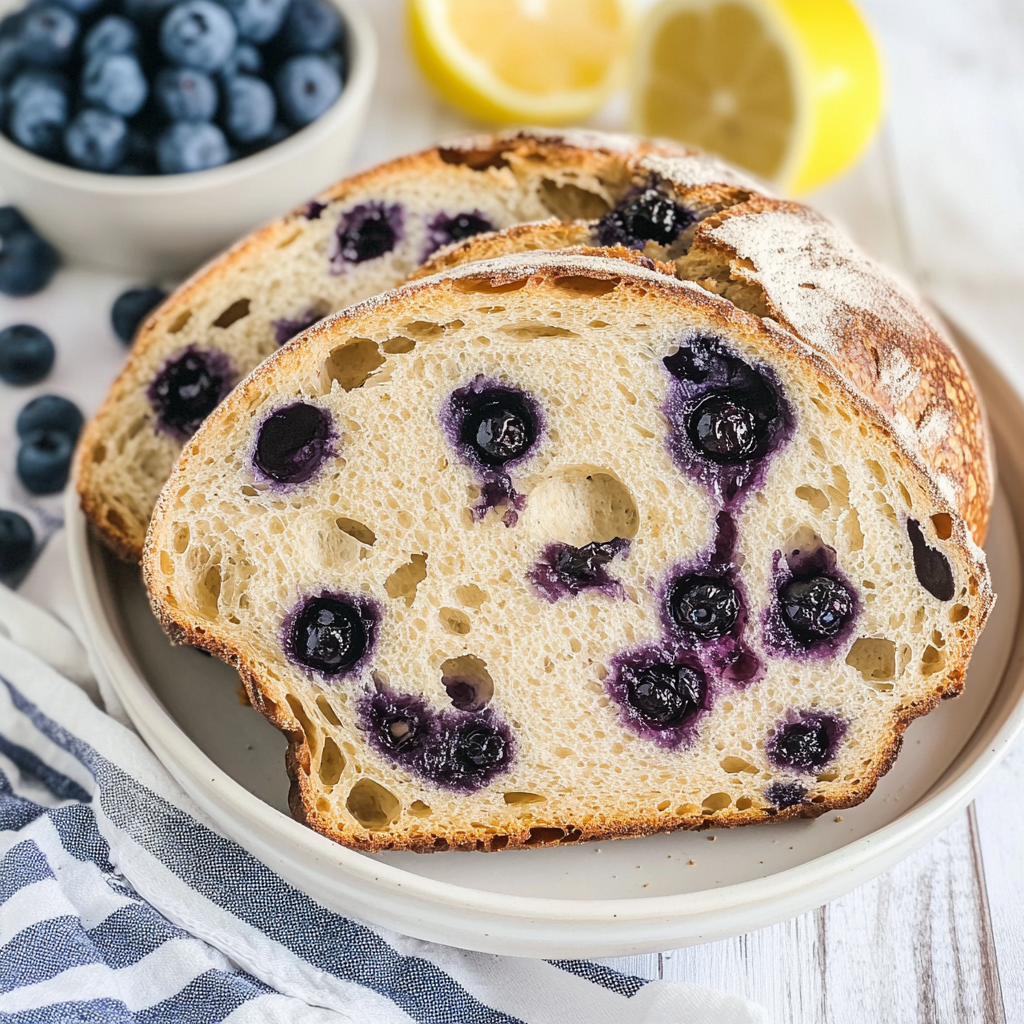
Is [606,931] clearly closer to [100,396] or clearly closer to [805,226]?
[805,226]

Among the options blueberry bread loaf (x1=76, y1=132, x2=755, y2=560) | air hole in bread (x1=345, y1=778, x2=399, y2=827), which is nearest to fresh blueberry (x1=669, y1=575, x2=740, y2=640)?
air hole in bread (x1=345, y1=778, x2=399, y2=827)

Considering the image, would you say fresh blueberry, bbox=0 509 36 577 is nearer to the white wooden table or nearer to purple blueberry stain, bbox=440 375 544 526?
the white wooden table

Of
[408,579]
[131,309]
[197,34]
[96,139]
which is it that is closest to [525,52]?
[197,34]

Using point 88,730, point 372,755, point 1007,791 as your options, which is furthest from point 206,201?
point 1007,791

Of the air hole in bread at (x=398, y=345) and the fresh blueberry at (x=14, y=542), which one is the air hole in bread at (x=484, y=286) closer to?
the air hole in bread at (x=398, y=345)

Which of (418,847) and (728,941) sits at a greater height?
(418,847)
